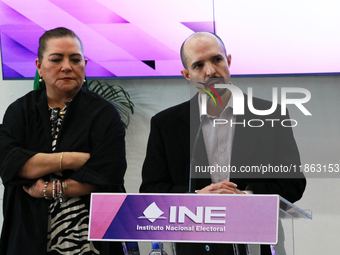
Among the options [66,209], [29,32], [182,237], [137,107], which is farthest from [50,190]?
[29,32]

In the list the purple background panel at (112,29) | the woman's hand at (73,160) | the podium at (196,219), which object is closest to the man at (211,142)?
the woman's hand at (73,160)

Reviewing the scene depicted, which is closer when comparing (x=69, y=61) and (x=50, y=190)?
(x=50, y=190)

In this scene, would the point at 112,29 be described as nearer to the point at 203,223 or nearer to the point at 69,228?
the point at 69,228

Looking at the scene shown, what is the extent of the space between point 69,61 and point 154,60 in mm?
1325

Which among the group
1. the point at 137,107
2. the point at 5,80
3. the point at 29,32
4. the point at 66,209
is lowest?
the point at 66,209

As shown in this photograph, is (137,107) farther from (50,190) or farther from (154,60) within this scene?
(50,190)

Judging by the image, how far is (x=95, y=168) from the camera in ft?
5.74

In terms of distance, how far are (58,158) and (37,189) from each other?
0.15m

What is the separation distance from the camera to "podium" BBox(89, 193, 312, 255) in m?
1.06

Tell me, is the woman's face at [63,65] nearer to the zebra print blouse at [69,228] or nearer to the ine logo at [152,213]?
the zebra print blouse at [69,228]

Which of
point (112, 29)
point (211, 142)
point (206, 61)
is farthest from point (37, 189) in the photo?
point (112, 29)

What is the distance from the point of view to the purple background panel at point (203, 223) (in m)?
1.05

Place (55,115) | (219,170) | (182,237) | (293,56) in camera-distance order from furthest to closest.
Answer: (293,56) < (55,115) < (219,170) < (182,237)

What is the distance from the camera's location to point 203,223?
3.56 feet
